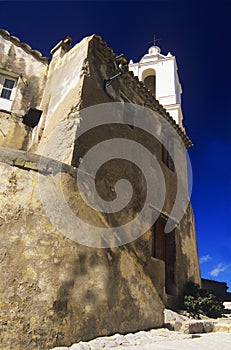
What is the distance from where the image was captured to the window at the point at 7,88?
8673mm

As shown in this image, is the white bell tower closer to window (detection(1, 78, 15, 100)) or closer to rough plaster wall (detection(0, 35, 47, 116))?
rough plaster wall (detection(0, 35, 47, 116))

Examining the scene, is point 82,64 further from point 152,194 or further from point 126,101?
point 152,194

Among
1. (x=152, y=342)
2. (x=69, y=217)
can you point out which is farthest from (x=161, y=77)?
(x=152, y=342)

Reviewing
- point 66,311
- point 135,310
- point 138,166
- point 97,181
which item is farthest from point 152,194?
point 66,311

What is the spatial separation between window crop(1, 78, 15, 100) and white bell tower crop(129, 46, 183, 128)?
8485mm

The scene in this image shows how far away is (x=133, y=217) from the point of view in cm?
670

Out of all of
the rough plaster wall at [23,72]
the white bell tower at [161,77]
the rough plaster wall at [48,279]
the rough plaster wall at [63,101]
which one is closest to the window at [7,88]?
the rough plaster wall at [23,72]

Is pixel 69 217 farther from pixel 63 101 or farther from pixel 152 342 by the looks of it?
pixel 63 101

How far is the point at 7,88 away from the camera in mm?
8812

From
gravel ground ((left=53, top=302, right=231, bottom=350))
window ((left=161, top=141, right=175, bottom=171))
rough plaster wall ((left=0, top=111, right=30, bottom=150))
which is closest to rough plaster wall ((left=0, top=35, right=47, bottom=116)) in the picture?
rough plaster wall ((left=0, top=111, right=30, bottom=150))

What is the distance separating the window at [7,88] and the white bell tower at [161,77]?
848cm

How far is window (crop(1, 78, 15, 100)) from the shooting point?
867 cm

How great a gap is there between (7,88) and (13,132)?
187 centimetres

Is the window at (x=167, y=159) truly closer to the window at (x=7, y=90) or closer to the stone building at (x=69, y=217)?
the stone building at (x=69, y=217)
